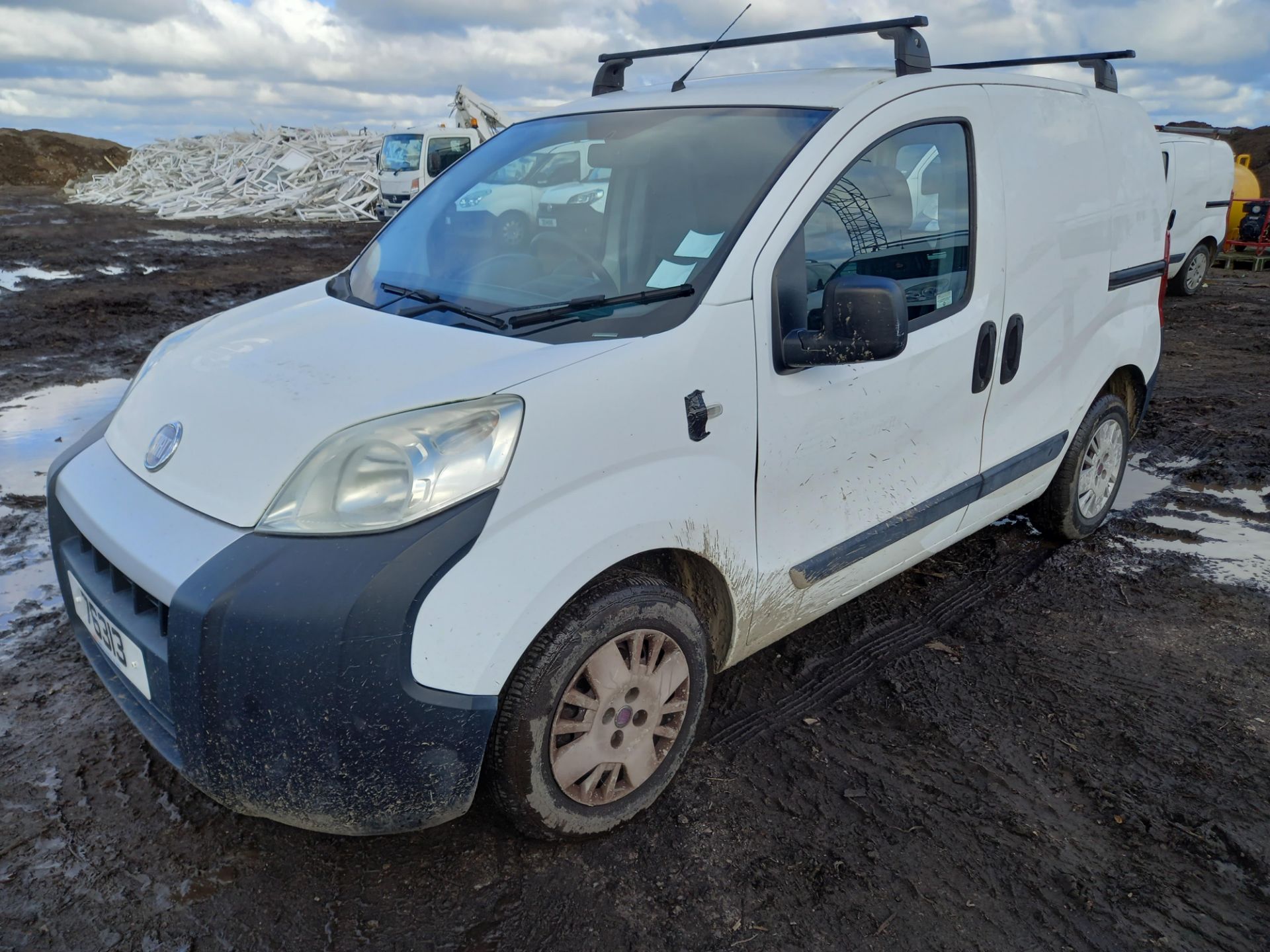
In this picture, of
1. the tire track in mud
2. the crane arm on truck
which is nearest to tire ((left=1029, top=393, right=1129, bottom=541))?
the tire track in mud

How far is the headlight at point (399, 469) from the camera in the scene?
1.99 metres

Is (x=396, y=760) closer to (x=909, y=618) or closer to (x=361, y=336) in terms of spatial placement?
(x=361, y=336)

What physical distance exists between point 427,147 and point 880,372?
19.1 m

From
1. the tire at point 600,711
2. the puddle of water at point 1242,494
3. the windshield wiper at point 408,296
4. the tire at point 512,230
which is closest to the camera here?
the tire at point 600,711

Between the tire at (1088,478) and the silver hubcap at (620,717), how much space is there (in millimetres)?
2361

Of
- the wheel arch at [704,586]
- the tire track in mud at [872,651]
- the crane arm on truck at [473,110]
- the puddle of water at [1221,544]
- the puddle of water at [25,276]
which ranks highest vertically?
the crane arm on truck at [473,110]

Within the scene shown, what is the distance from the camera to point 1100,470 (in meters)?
4.29

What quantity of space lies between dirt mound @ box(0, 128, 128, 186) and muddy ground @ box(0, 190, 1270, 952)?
46846 millimetres

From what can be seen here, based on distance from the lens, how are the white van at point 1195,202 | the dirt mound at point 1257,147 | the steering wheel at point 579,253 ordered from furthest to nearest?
1. the dirt mound at point 1257,147
2. the white van at point 1195,202
3. the steering wheel at point 579,253

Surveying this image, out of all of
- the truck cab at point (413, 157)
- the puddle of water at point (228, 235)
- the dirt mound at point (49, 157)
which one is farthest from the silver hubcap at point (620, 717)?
the dirt mound at point (49, 157)

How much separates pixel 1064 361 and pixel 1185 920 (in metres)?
2.08

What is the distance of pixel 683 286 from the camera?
8.06ft

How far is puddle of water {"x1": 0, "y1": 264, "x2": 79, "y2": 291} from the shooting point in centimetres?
1213

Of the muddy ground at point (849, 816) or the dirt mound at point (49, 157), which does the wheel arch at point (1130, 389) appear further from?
the dirt mound at point (49, 157)
